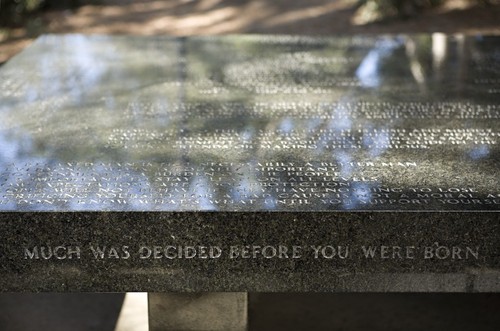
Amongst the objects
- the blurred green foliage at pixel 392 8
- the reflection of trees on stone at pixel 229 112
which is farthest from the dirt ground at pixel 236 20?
the reflection of trees on stone at pixel 229 112

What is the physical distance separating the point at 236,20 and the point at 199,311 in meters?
8.19

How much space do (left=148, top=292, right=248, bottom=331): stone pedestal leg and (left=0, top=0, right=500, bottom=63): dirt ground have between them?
699 centimetres

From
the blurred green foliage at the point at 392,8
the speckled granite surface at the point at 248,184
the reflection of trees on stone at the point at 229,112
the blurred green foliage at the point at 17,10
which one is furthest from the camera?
the blurred green foliage at the point at 17,10

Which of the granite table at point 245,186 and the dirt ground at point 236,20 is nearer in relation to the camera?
the granite table at point 245,186

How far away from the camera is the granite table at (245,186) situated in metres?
3.58

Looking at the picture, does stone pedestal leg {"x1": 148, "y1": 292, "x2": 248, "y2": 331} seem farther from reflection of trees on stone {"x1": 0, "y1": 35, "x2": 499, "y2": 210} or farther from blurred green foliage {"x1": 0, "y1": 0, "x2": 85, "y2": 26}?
blurred green foliage {"x1": 0, "y1": 0, "x2": 85, "y2": 26}

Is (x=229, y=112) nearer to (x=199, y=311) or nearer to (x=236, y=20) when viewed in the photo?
(x=199, y=311)

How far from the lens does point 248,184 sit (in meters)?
3.88

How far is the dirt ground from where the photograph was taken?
36.6 ft

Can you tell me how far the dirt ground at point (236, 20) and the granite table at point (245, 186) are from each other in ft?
19.0

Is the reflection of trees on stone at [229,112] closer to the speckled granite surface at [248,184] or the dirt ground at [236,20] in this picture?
the speckled granite surface at [248,184]

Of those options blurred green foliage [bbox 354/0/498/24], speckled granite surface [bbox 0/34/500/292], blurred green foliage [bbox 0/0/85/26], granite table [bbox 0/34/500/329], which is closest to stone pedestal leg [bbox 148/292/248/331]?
granite table [bbox 0/34/500/329]

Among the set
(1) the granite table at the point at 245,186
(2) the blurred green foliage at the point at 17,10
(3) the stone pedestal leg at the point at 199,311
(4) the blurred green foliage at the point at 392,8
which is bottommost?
(4) the blurred green foliage at the point at 392,8

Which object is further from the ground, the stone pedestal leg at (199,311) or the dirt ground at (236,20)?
the stone pedestal leg at (199,311)
